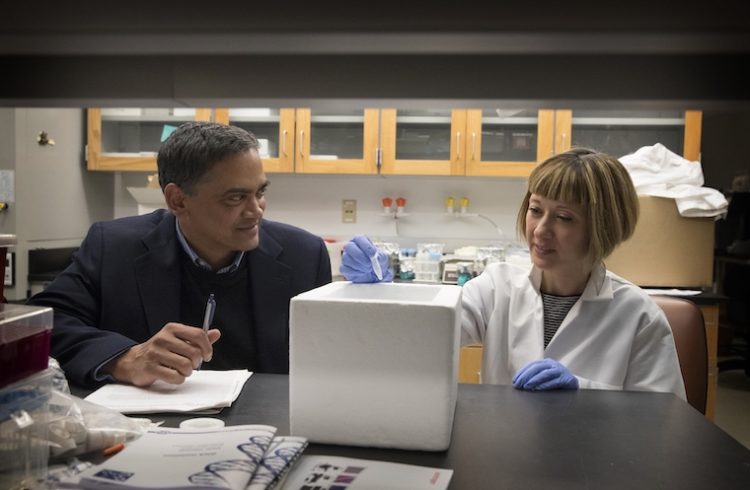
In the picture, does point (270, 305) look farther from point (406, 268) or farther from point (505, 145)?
point (505, 145)

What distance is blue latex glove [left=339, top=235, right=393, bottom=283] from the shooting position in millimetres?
902

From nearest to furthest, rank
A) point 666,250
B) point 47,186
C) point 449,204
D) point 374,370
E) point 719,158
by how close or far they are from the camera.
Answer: point 374,370 < point 666,250 < point 47,186 < point 449,204 < point 719,158

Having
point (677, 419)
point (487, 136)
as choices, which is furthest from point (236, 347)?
point (487, 136)

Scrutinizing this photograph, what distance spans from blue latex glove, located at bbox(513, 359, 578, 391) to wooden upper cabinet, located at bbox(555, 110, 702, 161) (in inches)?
89.9

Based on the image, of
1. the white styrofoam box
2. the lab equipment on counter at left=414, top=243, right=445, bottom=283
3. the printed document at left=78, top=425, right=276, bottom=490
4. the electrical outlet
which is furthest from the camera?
the electrical outlet

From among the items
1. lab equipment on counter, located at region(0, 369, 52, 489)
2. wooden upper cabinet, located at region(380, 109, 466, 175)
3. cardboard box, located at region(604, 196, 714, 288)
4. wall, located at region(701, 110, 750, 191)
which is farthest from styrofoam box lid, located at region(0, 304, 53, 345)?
wall, located at region(701, 110, 750, 191)

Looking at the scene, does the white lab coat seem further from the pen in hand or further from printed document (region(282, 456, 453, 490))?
printed document (region(282, 456, 453, 490))

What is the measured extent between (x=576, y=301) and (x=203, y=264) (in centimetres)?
90

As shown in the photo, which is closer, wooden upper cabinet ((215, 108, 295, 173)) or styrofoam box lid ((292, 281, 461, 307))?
styrofoam box lid ((292, 281, 461, 307))

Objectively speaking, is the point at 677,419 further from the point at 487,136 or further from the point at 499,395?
the point at 487,136

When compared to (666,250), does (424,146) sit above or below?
above

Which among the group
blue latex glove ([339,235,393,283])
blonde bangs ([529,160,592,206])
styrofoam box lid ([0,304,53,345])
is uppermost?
blonde bangs ([529,160,592,206])

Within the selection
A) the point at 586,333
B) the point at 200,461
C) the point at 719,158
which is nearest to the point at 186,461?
the point at 200,461

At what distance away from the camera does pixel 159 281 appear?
53.6 inches
